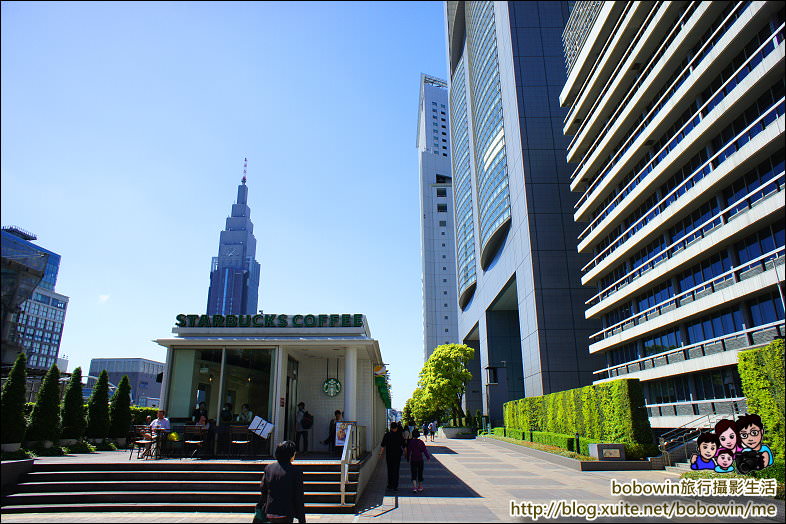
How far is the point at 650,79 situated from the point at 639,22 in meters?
4.58

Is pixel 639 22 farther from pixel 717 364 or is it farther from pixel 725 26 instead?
pixel 717 364

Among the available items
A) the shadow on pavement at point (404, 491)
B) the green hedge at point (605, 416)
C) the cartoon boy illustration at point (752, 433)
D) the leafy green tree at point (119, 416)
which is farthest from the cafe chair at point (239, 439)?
the green hedge at point (605, 416)

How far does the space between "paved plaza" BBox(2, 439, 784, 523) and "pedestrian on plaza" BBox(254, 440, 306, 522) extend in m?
3.74

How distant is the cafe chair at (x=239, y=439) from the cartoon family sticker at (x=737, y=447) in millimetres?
12323

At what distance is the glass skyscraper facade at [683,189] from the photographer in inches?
715

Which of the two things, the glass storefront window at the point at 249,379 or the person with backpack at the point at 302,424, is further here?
the person with backpack at the point at 302,424

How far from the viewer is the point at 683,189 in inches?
934

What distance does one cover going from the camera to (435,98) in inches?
6344

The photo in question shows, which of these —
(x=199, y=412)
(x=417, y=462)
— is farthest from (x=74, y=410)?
(x=417, y=462)

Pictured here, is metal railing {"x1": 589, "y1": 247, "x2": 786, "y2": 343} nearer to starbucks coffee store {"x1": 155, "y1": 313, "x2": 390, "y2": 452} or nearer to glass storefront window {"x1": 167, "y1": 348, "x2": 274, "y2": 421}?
starbucks coffee store {"x1": 155, "y1": 313, "x2": 390, "y2": 452}

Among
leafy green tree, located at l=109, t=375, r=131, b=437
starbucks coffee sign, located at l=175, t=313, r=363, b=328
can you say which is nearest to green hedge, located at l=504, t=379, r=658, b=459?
starbucks coffee sign, located at l=175, t=313, r=363, b=328

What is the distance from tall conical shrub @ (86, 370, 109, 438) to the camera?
802 inches

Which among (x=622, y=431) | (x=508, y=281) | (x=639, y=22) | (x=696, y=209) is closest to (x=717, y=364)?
(x=622, y=431)

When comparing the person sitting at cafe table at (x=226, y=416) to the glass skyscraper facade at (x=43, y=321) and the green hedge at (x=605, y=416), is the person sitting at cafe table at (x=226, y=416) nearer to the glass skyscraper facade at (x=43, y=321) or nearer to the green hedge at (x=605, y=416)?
the green hedge at (x=605, y=416)
